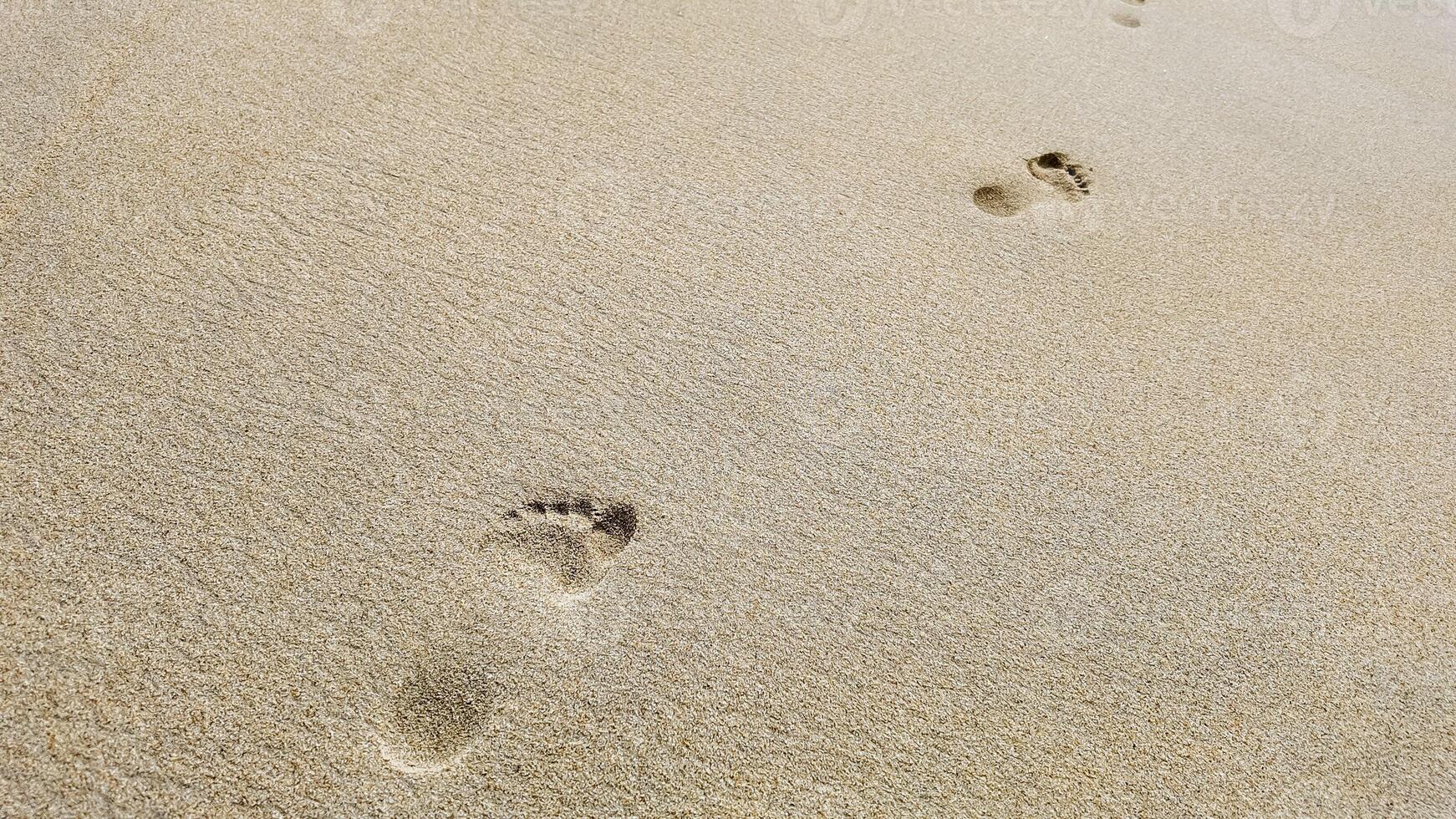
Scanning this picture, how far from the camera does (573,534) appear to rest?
44.9 inches

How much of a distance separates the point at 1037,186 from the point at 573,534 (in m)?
1.26

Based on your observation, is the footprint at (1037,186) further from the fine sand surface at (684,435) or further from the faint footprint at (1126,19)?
the faint footprint at (1126,19)

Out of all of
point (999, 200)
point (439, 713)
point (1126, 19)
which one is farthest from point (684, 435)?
point (1126, 19)

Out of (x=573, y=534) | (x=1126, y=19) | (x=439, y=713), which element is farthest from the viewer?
(x=1126, y=19)

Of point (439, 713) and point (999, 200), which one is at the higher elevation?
point (999, 200)

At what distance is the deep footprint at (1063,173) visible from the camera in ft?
5.82

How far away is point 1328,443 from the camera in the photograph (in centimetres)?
138

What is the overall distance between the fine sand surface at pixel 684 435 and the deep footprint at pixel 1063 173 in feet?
0.05

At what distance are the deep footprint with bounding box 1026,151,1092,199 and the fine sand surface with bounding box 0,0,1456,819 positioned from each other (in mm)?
14

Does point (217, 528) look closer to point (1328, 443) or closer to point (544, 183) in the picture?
point (544, 183)

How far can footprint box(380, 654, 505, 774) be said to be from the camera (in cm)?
96

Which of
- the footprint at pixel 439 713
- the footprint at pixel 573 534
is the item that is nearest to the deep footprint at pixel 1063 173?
the footprint at pixel 573 534

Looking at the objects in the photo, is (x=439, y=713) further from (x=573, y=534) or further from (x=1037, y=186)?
(x=1037, y=186)

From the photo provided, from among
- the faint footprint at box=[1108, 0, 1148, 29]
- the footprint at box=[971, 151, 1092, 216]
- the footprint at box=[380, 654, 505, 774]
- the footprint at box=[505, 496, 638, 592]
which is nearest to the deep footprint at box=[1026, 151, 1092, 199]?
the footprint at box=[971, 151, 1092, 216]
